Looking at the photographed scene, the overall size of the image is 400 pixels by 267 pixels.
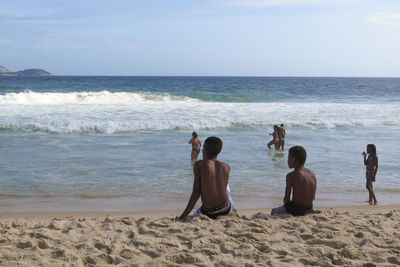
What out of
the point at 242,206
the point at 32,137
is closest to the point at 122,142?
the point at 32,137

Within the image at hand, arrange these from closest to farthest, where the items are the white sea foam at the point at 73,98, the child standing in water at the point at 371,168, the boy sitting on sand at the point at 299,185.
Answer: the boy sitting on sand at the point at 299,185 → the child standing in water at the point at 371,168 → the white sea foam at the point at 73,98

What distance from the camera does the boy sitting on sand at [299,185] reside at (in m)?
5.33

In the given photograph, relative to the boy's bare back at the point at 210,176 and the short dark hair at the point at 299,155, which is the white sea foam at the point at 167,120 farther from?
the short dark hair at the point at 299,155

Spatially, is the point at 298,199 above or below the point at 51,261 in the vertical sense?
above

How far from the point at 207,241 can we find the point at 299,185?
143 cm

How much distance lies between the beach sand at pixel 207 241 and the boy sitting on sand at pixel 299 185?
0.15m

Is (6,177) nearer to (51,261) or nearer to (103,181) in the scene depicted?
(103,181)

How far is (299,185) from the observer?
17.4ft

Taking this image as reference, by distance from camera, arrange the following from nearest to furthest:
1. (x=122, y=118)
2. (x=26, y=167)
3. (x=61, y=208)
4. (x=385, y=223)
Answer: (x=385, y=223), (x=61, y=208), (x=26, y=167), (x=122, y=118)

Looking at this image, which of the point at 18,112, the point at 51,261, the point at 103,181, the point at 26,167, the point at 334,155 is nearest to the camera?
the point at 51,261

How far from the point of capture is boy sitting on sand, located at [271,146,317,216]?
5.33 m

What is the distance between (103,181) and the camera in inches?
342

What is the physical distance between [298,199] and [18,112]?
18.6 metres

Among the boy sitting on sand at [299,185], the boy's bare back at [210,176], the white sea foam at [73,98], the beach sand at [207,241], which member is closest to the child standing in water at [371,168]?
the beach sand at [207,241]
